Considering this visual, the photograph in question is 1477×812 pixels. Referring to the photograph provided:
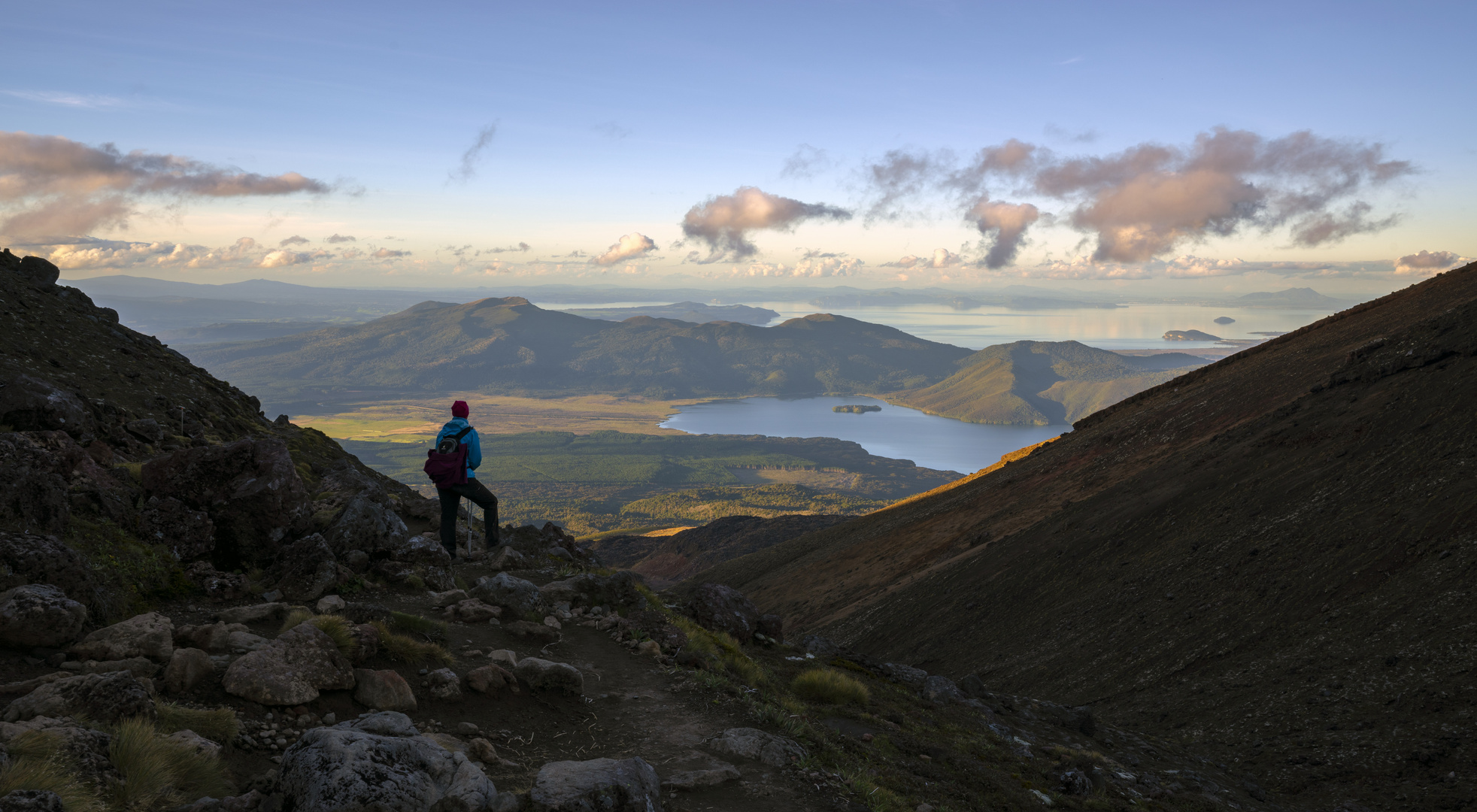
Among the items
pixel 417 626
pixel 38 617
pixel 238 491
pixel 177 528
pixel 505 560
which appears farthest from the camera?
pixel 505 560

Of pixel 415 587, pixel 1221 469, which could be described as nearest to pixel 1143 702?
pixel 1221 469

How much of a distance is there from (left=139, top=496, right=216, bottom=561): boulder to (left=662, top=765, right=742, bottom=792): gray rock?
648cm

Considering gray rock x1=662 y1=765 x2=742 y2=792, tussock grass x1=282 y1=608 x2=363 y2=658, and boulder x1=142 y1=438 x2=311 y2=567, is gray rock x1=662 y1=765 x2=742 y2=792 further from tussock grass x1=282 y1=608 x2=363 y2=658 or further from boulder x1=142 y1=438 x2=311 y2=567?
boulder x1=142 y1=438 x2=311 y2=567

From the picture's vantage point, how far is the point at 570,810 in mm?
5047

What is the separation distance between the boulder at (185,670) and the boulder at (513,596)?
435 centimetres

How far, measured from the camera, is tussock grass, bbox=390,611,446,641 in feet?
27.0

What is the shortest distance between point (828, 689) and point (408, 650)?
6770 mm

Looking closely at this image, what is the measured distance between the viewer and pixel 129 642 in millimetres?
6164

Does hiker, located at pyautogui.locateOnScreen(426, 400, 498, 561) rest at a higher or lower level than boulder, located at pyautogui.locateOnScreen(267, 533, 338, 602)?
higher

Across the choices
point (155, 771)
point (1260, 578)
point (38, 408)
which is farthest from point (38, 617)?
point (1260, 578)

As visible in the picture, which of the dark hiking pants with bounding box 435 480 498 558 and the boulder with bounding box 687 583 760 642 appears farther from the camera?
the boulder with bounding box 687 583 760 642

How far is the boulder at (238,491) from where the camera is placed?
9477 millimetres

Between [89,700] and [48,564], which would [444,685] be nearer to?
[89,700]

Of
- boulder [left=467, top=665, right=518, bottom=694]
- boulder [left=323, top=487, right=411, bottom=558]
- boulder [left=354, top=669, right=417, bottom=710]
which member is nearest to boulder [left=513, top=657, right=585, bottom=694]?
boulder [left=467, top=665, right=518, bottom=694]
